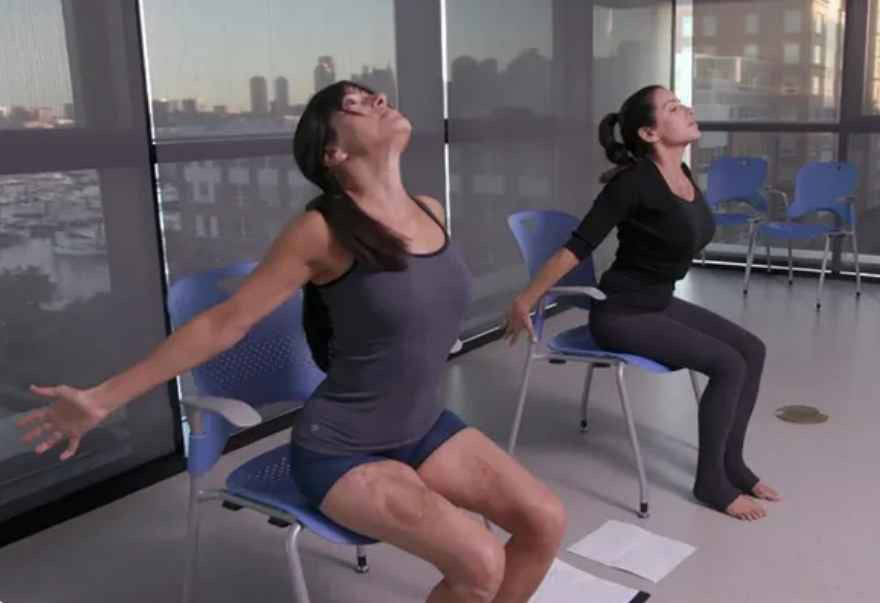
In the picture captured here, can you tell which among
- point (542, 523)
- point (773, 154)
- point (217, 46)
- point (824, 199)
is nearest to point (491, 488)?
point (542, 523)

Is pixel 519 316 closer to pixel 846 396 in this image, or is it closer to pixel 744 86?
pixel 846 396

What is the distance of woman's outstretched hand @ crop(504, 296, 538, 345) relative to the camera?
8.46ft

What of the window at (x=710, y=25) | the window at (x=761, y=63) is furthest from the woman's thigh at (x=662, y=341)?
the window at (x=710, y=25)

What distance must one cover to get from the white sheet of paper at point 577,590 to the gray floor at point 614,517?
0.05m

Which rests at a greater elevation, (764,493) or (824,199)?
(824,199)

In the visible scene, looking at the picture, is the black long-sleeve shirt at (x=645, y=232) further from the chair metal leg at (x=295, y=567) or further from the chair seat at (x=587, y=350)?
the chair metal leg at (x=295, y=567)

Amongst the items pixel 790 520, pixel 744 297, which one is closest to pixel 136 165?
pixel 790 520

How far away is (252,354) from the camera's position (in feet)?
6.93

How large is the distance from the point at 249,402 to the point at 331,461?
19.1 inches

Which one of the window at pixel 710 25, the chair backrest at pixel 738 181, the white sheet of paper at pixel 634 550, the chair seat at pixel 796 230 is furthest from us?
the window at pixel 710 25

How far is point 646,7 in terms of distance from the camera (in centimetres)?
587

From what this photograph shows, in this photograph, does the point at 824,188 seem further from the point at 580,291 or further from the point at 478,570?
the point at 478,570

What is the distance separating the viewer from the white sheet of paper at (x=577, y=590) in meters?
2.26

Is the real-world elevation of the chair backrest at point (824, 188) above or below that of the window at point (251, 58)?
below
